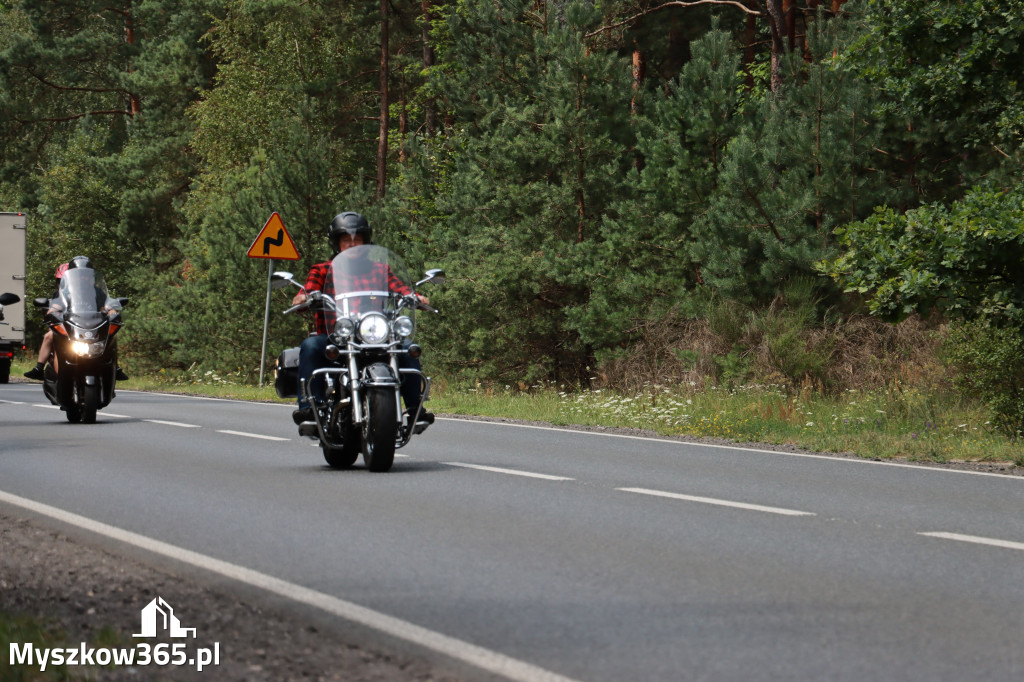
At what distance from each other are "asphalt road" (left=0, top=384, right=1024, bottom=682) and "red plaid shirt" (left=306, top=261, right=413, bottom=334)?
4.27 feet

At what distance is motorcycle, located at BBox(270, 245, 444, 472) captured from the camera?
11023mm

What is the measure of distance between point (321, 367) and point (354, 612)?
567cm

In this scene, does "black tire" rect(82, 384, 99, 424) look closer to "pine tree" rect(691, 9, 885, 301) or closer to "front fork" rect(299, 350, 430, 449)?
"front fork" rect(299, 350, 430, 449)

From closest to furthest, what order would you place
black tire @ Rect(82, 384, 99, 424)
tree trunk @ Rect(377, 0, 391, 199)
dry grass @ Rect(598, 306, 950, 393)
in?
black tire @ Rect(82, 384, 99, 424) → dry grass @ Rect(598, 306, 950, 393) → tree trunk @ Rect(377, 0, 391, 199)

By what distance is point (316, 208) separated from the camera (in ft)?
104

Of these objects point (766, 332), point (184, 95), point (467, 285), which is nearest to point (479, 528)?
point (766, 332)

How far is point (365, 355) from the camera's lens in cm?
1125

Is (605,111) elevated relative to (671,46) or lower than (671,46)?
lower

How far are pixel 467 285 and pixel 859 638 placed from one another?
64.3 feet

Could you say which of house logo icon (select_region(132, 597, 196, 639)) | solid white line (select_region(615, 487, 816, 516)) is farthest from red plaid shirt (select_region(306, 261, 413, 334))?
house logo icon (select_region(132, 597, 196, 639))

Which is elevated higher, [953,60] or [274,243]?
[953,60]

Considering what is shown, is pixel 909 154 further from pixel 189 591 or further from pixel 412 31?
pixel 412 31

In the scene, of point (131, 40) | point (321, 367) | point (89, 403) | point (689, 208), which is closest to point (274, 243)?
point (689, 208)

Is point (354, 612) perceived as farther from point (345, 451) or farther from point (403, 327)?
point (345, 451)
